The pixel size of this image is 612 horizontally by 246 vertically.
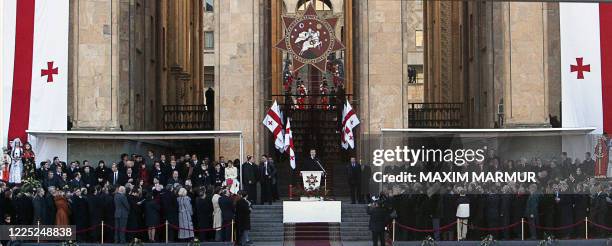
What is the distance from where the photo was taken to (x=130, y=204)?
37188 mm

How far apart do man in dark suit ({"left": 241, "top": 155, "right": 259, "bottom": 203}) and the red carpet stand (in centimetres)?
176

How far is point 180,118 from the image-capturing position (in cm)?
5441

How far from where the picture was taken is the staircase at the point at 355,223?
39.5m

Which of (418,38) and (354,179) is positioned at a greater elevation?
(418,38)

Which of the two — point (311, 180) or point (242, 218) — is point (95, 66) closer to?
point (311, 180)

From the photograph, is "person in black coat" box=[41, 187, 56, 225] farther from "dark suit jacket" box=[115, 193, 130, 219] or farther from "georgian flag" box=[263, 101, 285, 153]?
"georgian flag" box=[263, 101, 285, 153]

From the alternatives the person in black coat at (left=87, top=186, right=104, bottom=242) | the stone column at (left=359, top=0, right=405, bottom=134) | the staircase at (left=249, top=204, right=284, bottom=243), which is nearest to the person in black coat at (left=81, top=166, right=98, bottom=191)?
the person in black coat at (left=87, top=186, right=104, bottom=242)

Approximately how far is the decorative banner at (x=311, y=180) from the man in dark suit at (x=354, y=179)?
153 cm

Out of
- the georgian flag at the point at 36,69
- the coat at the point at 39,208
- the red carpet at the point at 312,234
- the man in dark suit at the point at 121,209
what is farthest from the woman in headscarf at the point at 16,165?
the red carpet at the point at 312,234

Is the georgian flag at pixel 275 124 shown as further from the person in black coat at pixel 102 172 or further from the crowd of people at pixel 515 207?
the crowd of people at pixel 515 207

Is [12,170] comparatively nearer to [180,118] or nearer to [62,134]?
[62,134]

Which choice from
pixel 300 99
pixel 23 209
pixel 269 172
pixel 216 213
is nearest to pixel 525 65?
pixel 269 172

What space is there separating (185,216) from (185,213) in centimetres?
9

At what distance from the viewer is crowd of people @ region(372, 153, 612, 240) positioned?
3678cm
